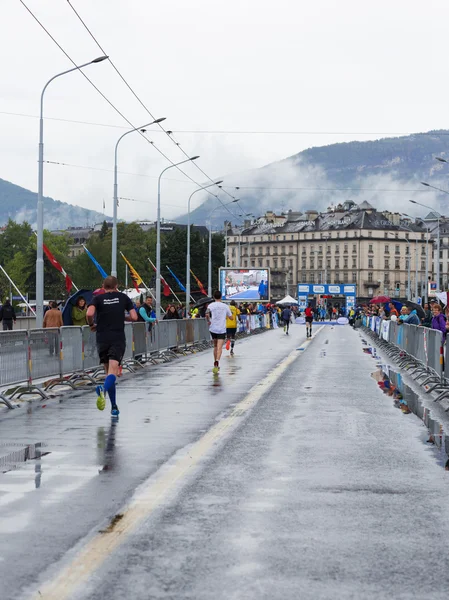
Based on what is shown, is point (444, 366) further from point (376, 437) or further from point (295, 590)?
point (295, 590)

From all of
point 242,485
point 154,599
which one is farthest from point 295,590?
point 242,485

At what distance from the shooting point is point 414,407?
16406 mm

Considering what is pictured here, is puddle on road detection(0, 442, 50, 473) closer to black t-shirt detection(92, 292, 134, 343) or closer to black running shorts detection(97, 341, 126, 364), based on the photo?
black running shorts detection(97, 341, 126, 364)

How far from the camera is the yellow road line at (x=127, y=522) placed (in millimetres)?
5625

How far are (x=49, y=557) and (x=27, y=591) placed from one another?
746mm

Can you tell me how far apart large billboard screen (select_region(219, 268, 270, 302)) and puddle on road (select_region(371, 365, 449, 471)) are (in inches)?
1796

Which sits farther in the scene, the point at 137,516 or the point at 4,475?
the point at 4,475

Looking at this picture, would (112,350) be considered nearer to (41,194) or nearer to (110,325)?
(110,325)

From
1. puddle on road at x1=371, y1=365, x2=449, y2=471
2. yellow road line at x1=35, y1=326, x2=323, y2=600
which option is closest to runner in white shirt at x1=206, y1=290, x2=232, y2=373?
puddle on road at x1=371, y1=365, x2=449, y2=471

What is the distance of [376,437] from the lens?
40.4 ft

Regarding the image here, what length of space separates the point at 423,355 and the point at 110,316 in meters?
12.0

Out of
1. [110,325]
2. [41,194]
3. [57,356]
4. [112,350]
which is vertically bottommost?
[57,356]

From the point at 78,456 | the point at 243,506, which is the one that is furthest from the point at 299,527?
the point at 78,456

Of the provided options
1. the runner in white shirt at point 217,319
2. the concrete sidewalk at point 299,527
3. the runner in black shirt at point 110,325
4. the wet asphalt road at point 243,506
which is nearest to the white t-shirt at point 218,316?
the runner in white shirt at point 217,319
